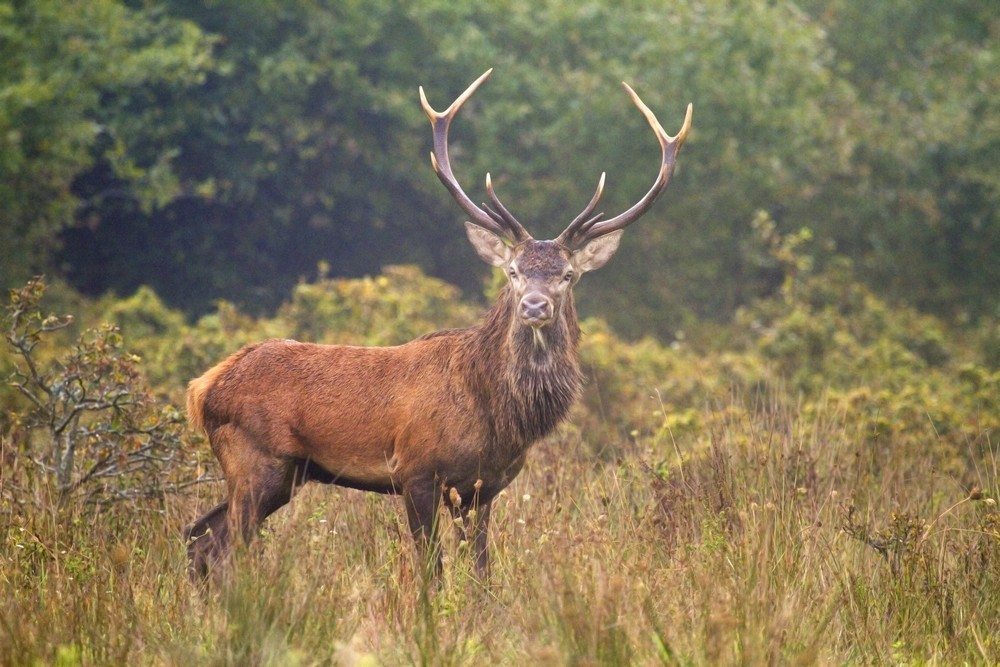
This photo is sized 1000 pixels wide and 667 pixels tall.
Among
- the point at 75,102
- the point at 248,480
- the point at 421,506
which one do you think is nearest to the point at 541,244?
the point at 421,506

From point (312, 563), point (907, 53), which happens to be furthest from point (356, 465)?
point (907, 53)

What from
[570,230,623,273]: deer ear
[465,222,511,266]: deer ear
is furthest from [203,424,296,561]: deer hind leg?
[570,230,623,273]: deer ear

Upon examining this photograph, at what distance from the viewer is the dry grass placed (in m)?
4.92

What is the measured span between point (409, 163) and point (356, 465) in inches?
489

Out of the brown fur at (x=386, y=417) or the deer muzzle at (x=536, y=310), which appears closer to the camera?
the brown fur at (x=386, y=417)

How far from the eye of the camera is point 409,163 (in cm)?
1878

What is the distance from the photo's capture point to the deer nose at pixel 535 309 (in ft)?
21.9

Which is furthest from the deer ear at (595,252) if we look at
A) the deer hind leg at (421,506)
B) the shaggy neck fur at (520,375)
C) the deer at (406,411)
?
the deer hind leg at (421,506)

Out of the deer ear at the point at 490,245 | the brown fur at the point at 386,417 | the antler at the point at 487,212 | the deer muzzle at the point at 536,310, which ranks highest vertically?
the antler at the point at 487,212

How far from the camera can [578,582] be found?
5117 millimetres

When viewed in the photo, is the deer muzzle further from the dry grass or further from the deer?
the dry grass

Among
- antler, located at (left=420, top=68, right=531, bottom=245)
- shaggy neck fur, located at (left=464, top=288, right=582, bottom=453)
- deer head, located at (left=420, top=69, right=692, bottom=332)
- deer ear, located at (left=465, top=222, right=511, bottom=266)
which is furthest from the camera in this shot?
deer ear, located at (left=465, top=222, right=511, bottom=266)

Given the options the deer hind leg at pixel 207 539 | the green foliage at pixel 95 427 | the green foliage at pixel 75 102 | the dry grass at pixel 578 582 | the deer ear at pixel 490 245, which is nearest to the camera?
the dry grass at pixel 578 582

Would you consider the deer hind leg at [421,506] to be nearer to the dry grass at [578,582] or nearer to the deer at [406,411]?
the deer at [406,411]
